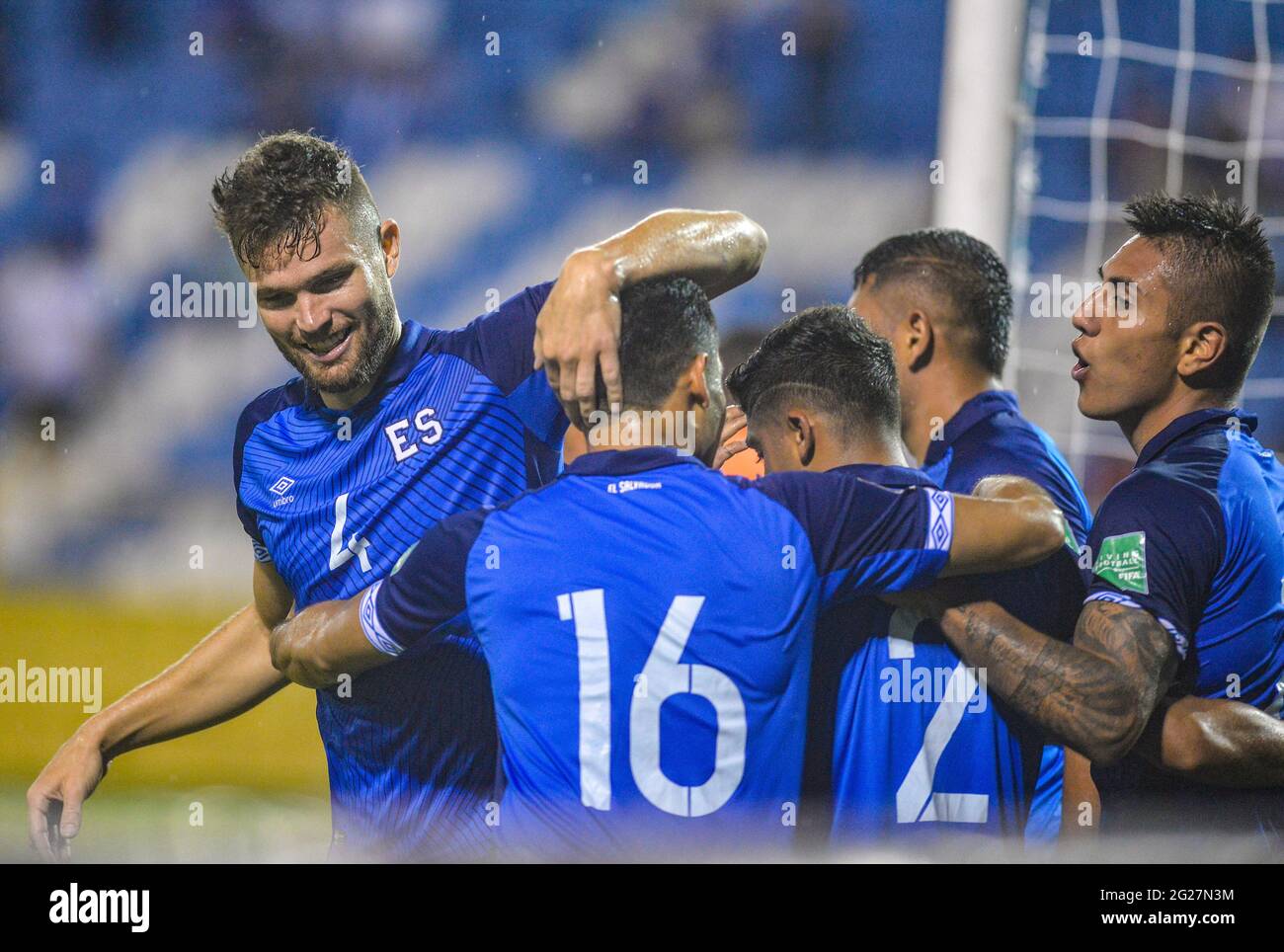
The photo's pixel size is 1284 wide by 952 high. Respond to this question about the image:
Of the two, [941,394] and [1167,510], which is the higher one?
[941,394]

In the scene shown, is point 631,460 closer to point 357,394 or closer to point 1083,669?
point 357,394

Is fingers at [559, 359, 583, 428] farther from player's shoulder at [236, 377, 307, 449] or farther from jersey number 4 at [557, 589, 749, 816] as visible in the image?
player's shoulder at [236, 377, 307, 449]

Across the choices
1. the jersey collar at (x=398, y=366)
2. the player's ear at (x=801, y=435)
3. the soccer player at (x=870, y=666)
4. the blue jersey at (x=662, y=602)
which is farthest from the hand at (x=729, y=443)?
the jersey collar at (x=398, y=366)

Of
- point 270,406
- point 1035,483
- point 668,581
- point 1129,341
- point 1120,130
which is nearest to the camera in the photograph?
point 668,581

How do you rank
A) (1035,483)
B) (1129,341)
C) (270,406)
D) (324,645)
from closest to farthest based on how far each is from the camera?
1. (324,645)
2. (1035,483)
3. (1129,341)
4. (270,406)

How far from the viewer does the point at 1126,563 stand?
2322 millimetres

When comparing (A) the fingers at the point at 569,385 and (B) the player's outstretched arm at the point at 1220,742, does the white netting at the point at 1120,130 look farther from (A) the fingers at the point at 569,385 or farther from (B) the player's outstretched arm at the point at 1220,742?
(A) the fingers at the point at 569,385

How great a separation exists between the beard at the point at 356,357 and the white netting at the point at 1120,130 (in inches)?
68.8

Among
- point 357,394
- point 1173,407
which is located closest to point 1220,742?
point 1173,407

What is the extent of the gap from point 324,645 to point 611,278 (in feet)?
2.94

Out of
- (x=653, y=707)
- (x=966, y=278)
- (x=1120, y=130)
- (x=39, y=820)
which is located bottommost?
(x=39, y=820)
